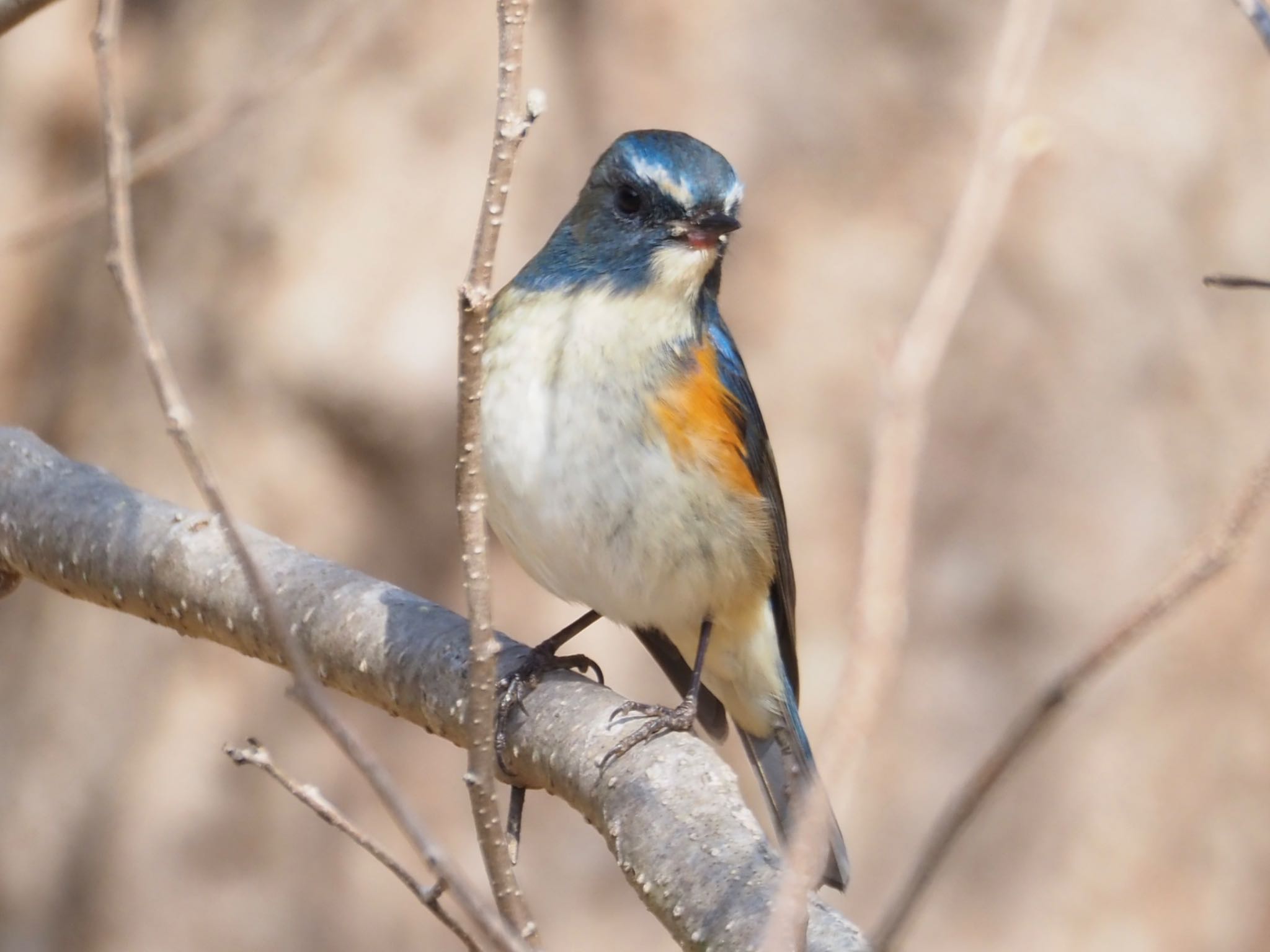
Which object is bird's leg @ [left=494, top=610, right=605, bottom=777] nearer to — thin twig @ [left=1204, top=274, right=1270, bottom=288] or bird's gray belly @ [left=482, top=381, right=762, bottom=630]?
bird's gray belly @ [left=482, top=381, right=762, bottom=630]

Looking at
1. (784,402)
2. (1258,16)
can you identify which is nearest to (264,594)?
(1258,16)

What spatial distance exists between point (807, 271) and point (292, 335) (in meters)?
1.80

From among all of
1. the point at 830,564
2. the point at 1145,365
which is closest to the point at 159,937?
the point at 830,564

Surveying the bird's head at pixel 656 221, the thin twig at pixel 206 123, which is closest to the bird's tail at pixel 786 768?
the bird's head at pixel 656 221

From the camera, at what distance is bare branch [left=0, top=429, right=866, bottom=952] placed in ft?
6.62

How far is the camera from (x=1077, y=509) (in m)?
5.03

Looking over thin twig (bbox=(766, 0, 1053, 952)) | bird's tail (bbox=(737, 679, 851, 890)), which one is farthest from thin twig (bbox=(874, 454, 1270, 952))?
bird's tail (bbox=(737, 679, 851, 890))

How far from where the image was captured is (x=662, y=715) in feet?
8.23

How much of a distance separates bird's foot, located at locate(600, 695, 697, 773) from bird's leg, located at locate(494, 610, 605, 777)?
0.20 m

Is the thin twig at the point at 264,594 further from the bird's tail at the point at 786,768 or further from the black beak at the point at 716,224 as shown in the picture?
the bird's tail at the point at 786,768

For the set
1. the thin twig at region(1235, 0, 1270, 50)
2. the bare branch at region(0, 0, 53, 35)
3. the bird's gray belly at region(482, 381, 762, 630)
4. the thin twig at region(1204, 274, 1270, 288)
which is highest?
the bare branch at region(0, 0, 53, 35)

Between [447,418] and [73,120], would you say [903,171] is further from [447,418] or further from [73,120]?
[73,120]

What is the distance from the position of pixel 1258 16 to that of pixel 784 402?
3576 millimetres

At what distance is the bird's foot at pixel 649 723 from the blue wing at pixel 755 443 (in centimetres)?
50
